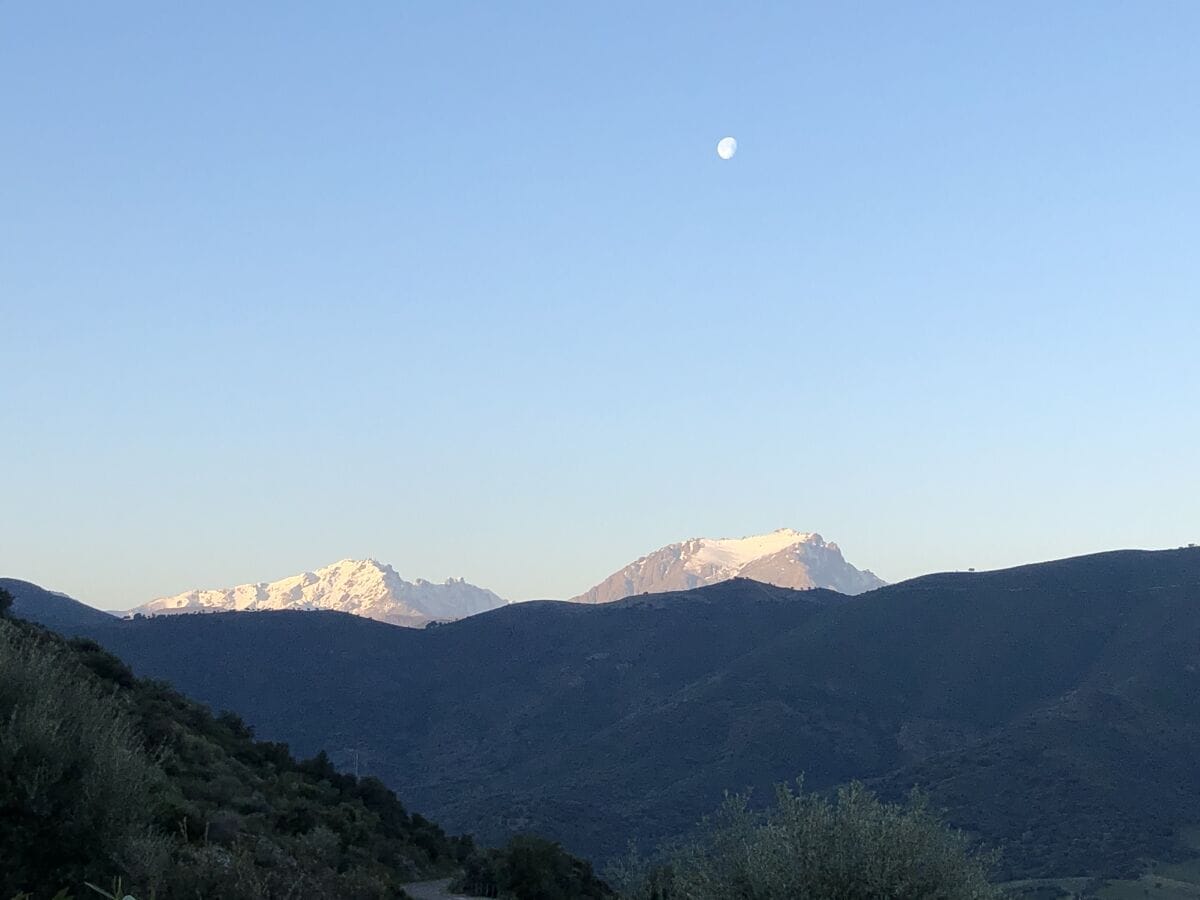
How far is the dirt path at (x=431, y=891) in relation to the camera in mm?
33625

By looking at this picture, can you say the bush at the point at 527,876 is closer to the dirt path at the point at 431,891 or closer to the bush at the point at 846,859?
the dirt path at the point at 431,891

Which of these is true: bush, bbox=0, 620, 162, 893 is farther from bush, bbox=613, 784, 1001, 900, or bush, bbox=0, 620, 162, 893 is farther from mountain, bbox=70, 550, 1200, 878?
mountain, bbox=70, 550, 1200, 878

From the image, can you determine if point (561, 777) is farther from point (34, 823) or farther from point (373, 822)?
Result: point (34, 823)

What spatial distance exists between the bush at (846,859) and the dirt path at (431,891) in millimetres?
18188

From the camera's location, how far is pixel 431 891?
35281 mm

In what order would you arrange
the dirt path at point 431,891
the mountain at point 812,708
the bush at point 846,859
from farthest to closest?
the mountain at point 812,708 < the dirt path at point 431,891 < the bush at point 846,859

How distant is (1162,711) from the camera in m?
128

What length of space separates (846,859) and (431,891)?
77.5 feet

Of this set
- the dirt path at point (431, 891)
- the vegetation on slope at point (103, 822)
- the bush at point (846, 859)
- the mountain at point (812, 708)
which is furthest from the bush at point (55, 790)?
the mountain at point (812, 708)

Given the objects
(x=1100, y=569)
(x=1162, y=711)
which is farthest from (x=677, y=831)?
(x=1100, y=569)

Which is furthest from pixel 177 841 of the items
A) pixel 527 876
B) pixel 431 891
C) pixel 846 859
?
pixel 527 876

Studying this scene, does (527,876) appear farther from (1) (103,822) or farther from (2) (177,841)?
(1) (103,822)

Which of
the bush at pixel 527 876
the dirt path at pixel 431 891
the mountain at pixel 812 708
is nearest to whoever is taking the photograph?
the dirt path at pixel 431 891

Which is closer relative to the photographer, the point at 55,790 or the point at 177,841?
the point at 55,790
